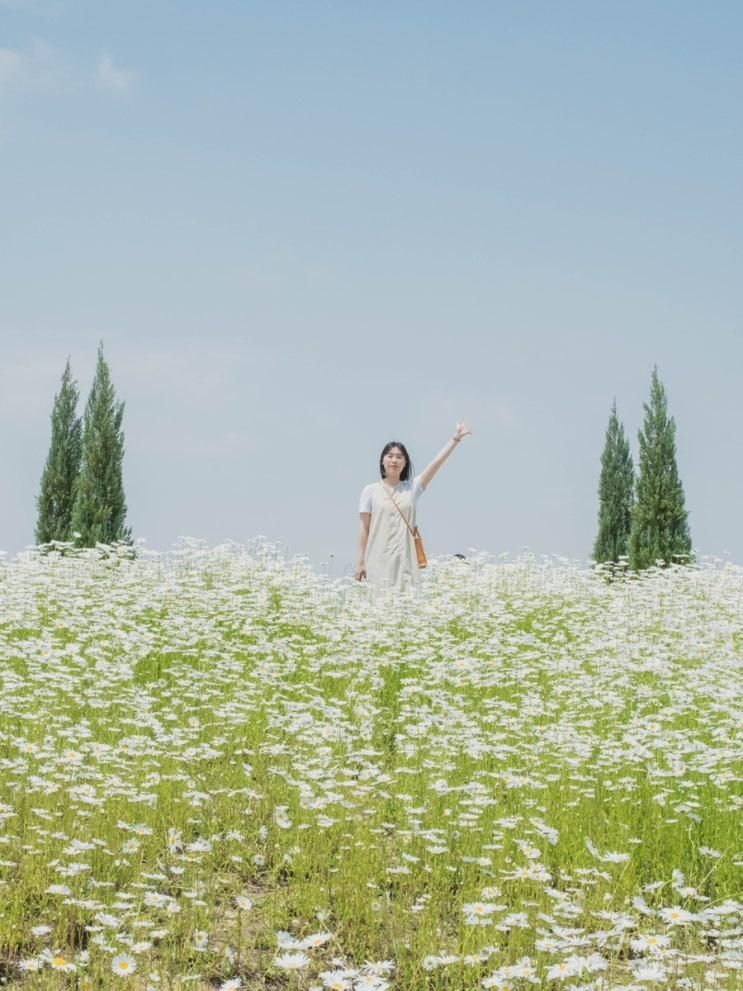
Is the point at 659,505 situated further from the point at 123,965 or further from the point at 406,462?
the point at 123,965

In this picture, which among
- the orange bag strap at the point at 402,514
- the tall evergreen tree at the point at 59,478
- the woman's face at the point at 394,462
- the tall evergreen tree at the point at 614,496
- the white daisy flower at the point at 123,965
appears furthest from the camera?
the tall evergreen tree at the point at 614,496

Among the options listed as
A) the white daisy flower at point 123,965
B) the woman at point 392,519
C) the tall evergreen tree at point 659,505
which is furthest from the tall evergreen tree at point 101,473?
the white daisy flower at point 123,965

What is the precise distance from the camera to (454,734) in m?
7.34

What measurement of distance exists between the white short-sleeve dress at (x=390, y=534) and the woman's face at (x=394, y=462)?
172 millimetres

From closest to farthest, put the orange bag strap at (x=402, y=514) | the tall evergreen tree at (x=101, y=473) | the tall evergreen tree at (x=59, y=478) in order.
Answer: the orange bag strap at (x=402, y=514) → the tall evergreen tree at (x=101, y=473) → the tall evergreen tree at (x=59, y=478)

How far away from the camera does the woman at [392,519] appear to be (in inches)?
506

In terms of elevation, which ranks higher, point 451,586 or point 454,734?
point 451,586

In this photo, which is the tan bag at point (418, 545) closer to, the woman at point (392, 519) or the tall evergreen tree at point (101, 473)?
the woman at point (392, 519)

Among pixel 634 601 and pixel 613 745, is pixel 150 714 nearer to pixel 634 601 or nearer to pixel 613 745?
pixel 613 745

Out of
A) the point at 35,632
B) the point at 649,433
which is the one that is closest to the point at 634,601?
the point at 35,632

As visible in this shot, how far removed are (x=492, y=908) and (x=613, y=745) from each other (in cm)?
285

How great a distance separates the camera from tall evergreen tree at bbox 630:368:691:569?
22188mm

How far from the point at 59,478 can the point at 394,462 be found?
11706 mm

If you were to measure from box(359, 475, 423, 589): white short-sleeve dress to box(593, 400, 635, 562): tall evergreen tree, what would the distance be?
12344 mm
